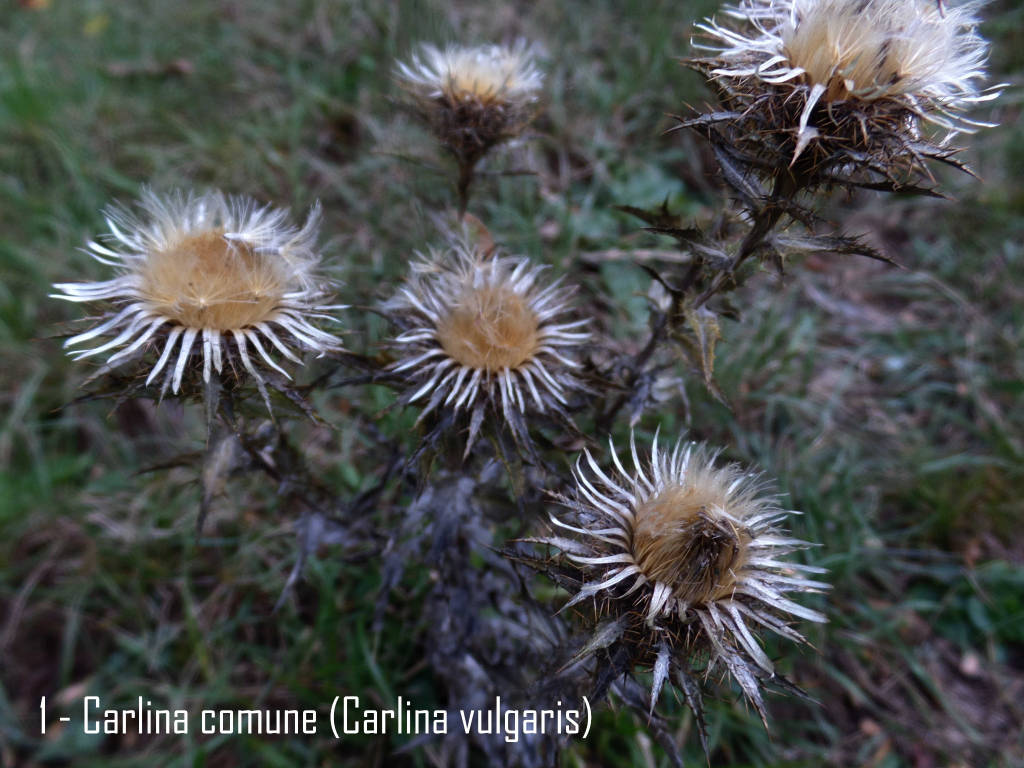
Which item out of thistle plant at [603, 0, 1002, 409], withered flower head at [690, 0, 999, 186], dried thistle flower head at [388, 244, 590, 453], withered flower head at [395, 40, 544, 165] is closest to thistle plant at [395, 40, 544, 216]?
withered flower head at [395, 40, 544, 165]

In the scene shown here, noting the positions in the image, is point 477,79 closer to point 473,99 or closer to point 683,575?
point 473,99

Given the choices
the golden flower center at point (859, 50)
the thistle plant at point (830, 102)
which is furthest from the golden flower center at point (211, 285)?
the golden flower center at point (859, 50)

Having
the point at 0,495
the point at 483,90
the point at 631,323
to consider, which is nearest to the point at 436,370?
the point at 483,90

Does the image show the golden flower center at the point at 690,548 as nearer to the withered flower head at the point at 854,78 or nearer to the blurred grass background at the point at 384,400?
the withered flower head at the point at 854,78

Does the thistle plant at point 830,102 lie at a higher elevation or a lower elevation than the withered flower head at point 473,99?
lower

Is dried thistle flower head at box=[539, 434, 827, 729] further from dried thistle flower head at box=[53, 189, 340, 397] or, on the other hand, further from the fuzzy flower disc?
the fuzzy flower disc

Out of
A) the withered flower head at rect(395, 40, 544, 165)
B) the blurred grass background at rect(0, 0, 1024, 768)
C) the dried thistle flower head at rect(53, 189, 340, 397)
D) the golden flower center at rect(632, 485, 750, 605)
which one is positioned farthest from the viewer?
the blurred grass background at rect(0, 0, 1024, 768)

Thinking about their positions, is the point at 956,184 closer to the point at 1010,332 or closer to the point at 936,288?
the point at 936,288
